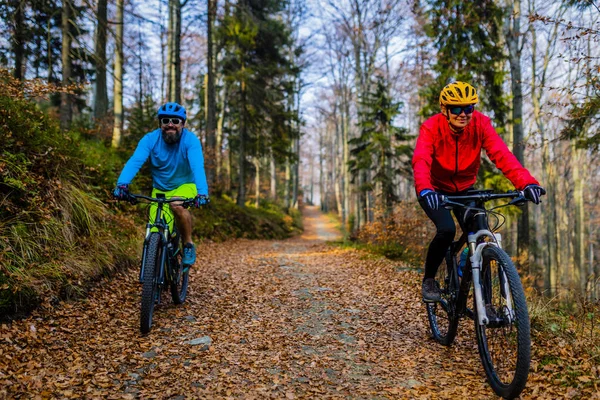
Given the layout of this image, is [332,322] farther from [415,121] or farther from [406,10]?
[415,121]

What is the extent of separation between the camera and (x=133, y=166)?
4.32 m

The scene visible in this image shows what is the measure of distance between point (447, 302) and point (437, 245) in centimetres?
53

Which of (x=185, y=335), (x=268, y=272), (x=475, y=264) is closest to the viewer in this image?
(x=475, y=264)

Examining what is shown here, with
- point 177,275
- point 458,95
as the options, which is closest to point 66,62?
point 177,275

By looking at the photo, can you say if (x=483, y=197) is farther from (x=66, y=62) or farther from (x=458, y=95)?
(x=66, y=62)

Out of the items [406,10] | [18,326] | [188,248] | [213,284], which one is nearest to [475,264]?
[188,248]

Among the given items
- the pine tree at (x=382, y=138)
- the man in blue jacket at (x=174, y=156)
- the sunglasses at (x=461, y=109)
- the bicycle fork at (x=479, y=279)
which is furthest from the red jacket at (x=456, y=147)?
the pine tree at (x=382, y=138)

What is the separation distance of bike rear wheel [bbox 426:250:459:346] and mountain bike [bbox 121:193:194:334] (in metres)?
2.65

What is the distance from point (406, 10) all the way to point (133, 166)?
17.4 metres

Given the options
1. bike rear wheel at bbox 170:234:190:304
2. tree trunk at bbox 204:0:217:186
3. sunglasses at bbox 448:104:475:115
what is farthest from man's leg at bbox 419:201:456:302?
tree trunk at bbox 204:0:217:186

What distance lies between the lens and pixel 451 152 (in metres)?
3.64

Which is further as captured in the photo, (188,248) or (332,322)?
(188,248)

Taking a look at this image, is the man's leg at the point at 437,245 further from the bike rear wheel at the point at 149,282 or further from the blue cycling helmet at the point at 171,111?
the blue cycling helmet at the point at 171,111

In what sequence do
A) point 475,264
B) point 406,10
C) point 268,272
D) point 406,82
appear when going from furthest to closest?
point 406,82 < point 406,10 < point 268,272 < point 475,264
